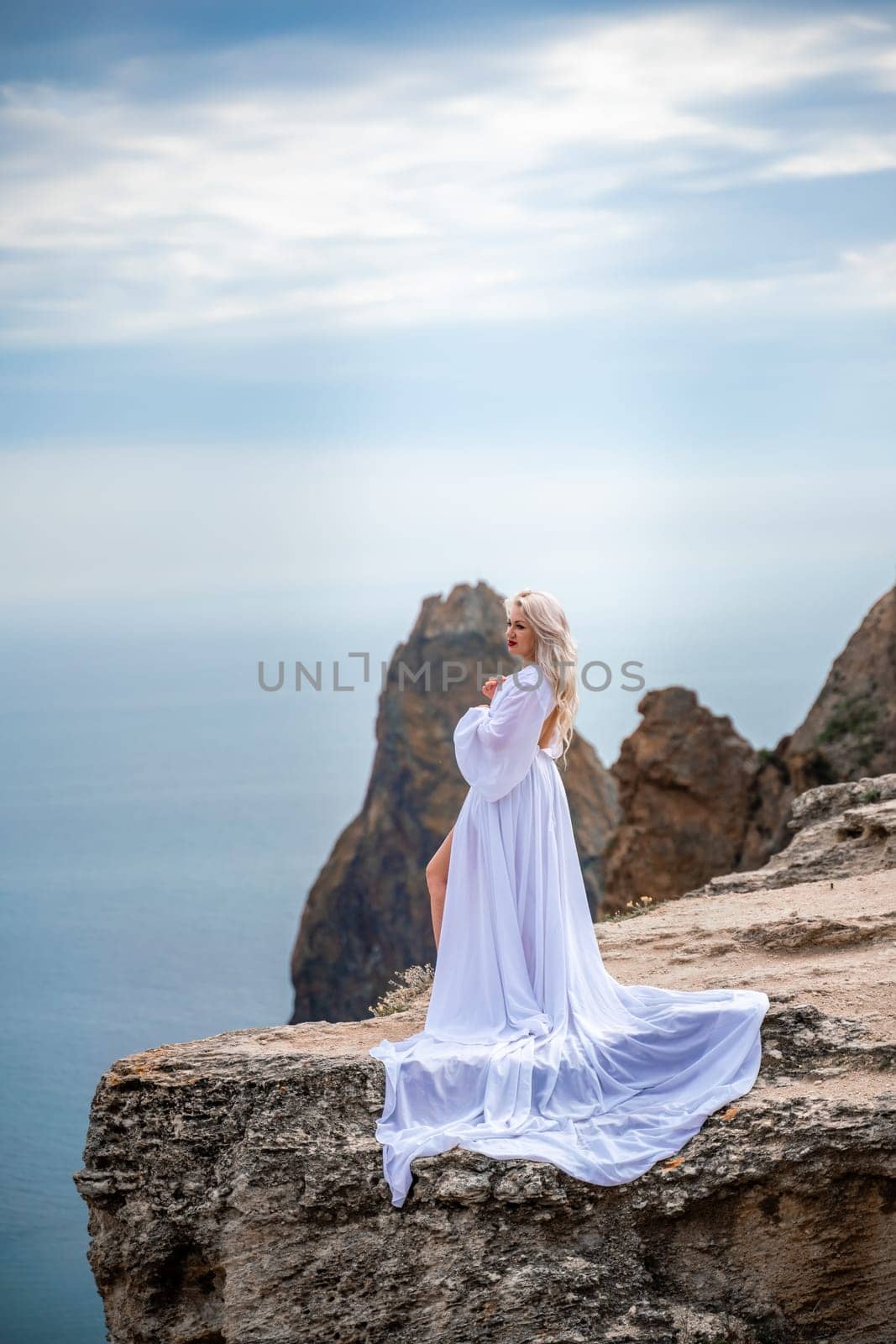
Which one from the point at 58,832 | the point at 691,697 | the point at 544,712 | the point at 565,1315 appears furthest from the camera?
the point at 58,832

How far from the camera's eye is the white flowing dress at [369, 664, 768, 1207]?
6.49 meters

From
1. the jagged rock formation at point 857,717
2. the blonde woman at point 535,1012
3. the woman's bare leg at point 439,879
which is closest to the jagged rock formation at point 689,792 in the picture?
the jagged rock formation at point 857,717

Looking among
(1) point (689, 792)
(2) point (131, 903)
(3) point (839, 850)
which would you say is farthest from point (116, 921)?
(3) point (839, 850)

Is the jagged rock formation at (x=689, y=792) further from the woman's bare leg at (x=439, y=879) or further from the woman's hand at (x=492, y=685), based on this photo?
the woman's bare leg at (x=439, y=879)

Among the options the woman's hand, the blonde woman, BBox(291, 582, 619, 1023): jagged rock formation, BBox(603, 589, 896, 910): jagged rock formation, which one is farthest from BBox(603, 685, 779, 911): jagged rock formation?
BBox(291, 582, 619, 1023): jagged rock formation

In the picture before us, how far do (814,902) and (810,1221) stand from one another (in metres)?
3.49

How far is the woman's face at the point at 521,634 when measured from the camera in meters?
7.32

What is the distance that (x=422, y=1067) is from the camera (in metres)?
6.82

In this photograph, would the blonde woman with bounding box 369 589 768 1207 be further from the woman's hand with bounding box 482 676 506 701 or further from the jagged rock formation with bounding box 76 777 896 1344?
the jagged rock formation with bounding box 76 777 896 1344

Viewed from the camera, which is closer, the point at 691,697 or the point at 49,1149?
the point at 691,697

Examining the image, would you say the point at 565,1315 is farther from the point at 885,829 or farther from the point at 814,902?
the point at 885,829

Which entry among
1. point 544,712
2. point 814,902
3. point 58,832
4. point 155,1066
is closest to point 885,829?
point 814,902

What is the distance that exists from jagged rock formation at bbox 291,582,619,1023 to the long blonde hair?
131 ft

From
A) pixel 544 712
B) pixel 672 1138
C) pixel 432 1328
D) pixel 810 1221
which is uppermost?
pixel 544 712
